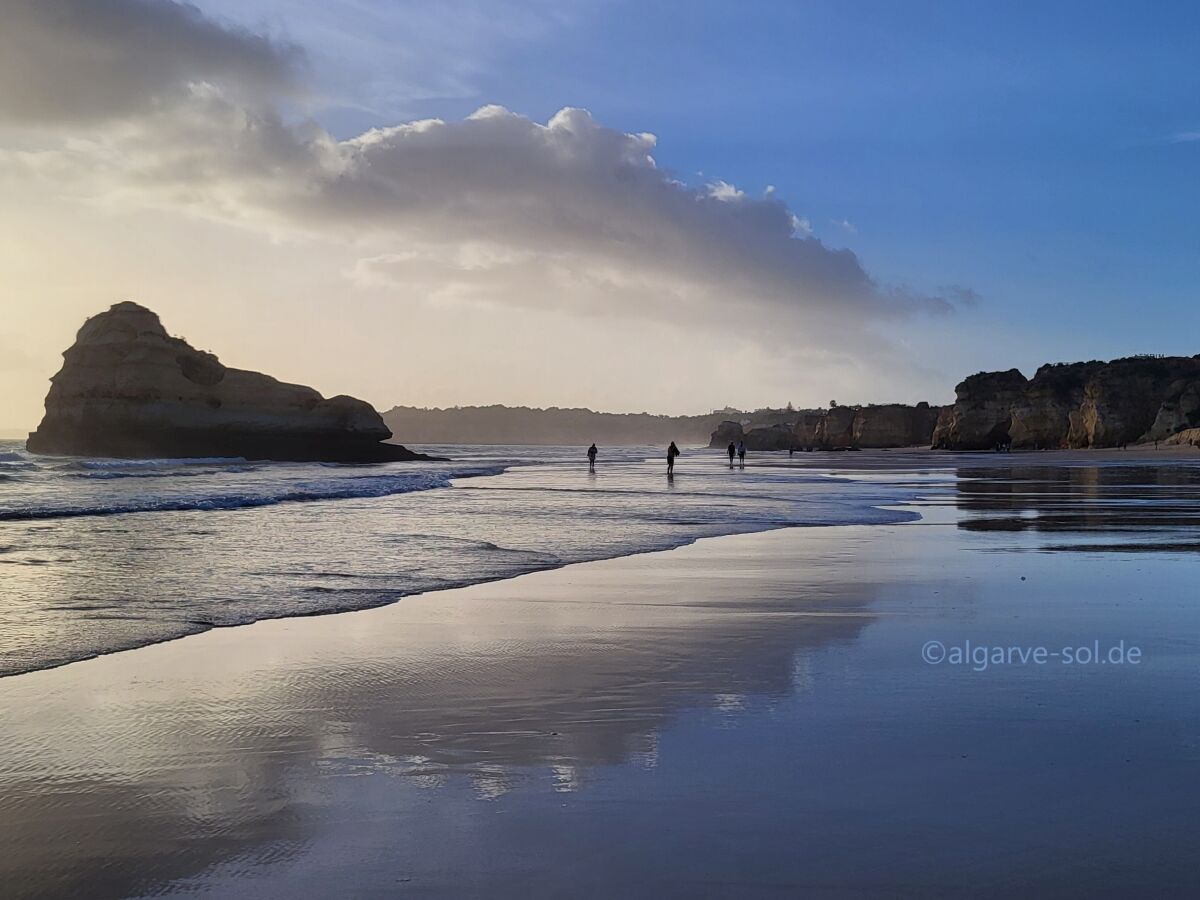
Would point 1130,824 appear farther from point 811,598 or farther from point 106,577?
point 106,577

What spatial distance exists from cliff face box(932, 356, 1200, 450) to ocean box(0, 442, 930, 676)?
55.3 m

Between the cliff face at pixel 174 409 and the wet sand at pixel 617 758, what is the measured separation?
206 ft

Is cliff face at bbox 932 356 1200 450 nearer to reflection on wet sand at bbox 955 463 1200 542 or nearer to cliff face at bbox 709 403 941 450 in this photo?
cliff face at bbox 709 403 941 450

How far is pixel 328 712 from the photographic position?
195 inches

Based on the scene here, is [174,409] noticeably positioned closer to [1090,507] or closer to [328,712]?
[1090,507]

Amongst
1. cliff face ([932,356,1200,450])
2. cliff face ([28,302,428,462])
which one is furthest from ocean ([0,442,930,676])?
cliff face ([932,356,1200,450])

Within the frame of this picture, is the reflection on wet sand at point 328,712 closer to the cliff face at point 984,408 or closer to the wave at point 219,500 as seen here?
the wave at point 219,500

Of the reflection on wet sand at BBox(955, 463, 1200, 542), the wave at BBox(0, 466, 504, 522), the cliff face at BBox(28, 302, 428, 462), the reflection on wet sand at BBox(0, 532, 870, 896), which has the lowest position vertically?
the wave at BBox(0, 466, 504, 522)

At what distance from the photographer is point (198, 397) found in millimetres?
65812

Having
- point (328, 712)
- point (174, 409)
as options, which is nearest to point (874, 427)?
point (174, 409)

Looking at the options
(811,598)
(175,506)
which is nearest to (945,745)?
(811,598)

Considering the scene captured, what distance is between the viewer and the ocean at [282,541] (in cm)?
809

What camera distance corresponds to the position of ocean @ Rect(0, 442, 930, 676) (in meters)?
8.09

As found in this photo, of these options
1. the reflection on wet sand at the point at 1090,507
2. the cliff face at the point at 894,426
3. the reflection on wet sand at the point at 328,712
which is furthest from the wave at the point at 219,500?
the cliff face at the point at 894,426
